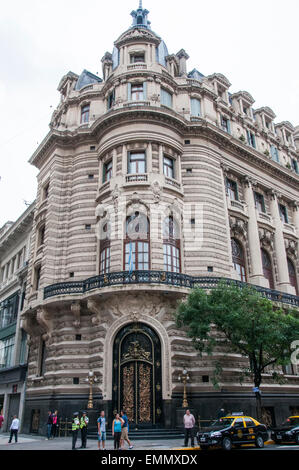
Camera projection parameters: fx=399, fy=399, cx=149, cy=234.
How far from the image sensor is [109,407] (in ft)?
79.8

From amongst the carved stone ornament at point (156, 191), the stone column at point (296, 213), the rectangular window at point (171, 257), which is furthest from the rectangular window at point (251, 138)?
the rectangular window at point (171, 257)

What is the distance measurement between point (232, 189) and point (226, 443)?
77.6 ft

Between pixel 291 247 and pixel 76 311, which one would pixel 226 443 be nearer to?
pixel 76 311

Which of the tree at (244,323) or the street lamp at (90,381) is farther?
the street lamp at (90,381)

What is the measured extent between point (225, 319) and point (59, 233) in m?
15.3

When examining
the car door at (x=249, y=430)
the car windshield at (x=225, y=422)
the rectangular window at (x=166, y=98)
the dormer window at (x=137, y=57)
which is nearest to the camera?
the car door at (x=249, y=430)

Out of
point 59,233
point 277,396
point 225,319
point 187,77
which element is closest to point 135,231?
point 59,233

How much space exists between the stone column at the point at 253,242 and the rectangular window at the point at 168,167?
28.0ft

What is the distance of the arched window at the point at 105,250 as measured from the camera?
28.7 meters

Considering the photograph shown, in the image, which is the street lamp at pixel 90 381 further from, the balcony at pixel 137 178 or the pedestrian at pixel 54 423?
the balcony at pixel 137 178

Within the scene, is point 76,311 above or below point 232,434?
above

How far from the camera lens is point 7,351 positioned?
133 feet

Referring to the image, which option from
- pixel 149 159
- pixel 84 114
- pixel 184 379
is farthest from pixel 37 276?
pixel 84 114
